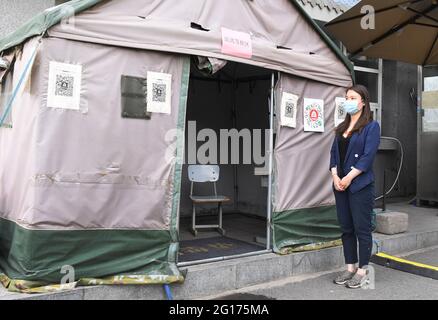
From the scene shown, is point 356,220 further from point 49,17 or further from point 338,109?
point 49,17

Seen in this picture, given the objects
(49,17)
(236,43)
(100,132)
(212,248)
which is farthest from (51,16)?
(212,248)

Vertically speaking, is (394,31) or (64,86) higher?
(394,31)

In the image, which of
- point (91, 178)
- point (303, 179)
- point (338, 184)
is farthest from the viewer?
point (303, 179)

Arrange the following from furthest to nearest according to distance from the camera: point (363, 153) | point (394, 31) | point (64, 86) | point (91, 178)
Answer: point (394, 31) < point (363, 153) < point (91, 178) < point (64, 86)

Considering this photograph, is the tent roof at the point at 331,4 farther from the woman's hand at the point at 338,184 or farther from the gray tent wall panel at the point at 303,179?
the woman's hand at the point at 338,184

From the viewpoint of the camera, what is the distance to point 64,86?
3.77m

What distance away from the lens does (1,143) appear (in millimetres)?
4504

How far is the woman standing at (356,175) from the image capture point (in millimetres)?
4543

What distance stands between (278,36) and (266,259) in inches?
92.7

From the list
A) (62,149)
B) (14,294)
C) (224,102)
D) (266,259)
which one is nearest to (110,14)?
(62,149)

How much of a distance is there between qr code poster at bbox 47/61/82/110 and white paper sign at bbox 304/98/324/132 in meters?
2.60

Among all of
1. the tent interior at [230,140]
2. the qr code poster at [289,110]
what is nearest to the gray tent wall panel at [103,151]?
the qr code poster at [289,110]

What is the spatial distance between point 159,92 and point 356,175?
2012mm

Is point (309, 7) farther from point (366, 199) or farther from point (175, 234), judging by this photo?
point (175, 234)
